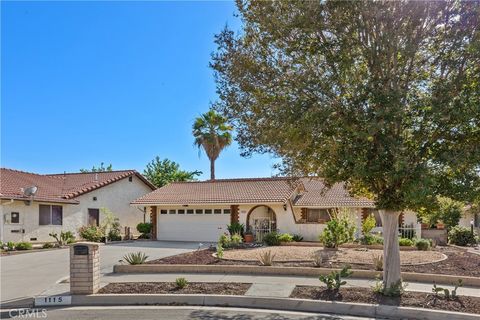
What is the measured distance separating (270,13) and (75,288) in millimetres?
7841

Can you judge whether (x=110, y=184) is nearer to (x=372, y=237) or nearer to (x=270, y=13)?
(x=372, y=237)

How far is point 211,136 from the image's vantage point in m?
40.6

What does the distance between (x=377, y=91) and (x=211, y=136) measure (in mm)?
32128

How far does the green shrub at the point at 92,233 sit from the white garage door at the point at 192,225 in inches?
151

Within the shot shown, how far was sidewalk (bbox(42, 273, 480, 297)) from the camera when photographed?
35.0 feet

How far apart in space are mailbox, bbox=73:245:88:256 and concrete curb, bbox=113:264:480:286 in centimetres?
351

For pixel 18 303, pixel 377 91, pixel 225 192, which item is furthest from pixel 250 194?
pixel 377 91

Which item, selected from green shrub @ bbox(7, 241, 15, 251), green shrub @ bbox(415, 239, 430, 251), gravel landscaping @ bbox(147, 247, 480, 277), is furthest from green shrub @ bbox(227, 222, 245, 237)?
green shrub @ bbox(7, 241, 15, 251)

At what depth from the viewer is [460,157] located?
8555 mm

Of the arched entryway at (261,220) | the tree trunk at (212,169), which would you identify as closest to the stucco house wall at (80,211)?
the tree trunk at (212,169)

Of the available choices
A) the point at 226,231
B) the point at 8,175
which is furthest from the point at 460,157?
the point at 8,175

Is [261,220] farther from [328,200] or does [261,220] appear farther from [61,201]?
[61,201]

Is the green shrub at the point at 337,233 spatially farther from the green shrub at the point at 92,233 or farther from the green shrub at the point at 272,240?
the green shrub at the point at 92,233

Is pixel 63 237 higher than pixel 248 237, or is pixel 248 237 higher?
pixel 63 237
